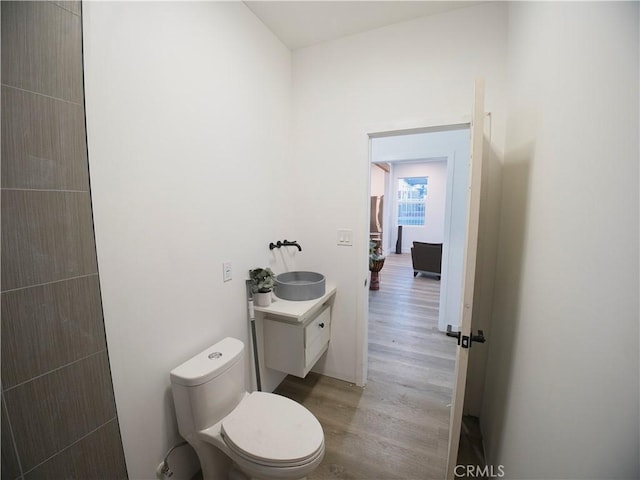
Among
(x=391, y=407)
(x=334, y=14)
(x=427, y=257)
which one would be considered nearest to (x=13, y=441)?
(x=391, y=407)

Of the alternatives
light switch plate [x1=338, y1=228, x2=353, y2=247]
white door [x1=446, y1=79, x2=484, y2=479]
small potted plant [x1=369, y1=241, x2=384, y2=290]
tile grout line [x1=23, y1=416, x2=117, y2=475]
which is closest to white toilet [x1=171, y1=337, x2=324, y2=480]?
tile grout line [x1=23, y1=416, x2=117, y2=475]

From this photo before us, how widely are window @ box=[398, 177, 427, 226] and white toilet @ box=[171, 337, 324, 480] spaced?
24.9 ft

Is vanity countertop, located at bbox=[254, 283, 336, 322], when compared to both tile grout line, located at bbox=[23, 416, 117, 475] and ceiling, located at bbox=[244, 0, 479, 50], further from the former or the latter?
ceiling, located at bbox=[244, 0, 479, 50]

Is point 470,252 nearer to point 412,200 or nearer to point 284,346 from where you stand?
point 284,346

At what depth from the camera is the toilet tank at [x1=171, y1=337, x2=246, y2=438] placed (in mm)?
1185

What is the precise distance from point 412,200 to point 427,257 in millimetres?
3273

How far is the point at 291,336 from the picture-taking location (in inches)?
72.3

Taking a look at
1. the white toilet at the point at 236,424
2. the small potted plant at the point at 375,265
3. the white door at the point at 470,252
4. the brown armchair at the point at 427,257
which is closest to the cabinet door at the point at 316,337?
the white toilet at the point at 236,424

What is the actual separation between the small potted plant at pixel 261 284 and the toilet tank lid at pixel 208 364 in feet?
1.15

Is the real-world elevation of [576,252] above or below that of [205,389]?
above

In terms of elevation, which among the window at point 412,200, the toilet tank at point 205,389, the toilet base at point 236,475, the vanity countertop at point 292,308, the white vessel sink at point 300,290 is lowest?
the toilet base at point 236,475

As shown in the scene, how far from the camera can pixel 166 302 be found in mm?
1223

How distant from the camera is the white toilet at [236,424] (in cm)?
108
